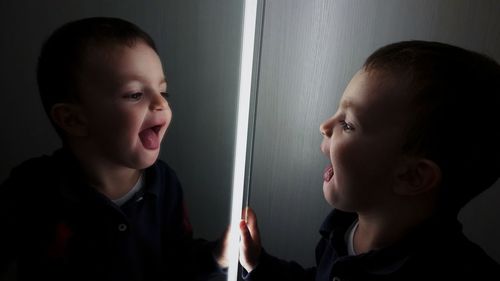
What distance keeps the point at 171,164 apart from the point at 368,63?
0.26 m

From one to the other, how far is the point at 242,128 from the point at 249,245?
0.57 feet

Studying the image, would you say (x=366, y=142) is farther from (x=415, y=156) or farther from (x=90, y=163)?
(x=90, y=163)

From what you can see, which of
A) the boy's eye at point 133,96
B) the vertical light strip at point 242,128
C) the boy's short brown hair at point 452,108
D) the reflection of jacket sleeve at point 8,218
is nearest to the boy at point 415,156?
the boy's short brown hair at point 452,108

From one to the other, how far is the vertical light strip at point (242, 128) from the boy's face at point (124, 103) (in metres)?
0.10

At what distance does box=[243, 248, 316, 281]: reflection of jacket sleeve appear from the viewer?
61cm

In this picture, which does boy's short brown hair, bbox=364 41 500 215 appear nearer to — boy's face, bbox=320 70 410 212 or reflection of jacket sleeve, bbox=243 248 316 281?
boy's face, bbox=320 70 410 212

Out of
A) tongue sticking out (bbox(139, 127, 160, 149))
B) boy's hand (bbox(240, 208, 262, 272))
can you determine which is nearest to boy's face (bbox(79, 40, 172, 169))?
tongue sticking out (bbox(139, 127, 160, 149))

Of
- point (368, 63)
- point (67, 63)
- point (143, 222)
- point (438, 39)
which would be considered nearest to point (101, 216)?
point (143, 222)

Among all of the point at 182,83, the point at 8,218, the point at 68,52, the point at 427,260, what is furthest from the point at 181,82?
the point at 427,260

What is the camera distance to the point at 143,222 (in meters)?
0.50

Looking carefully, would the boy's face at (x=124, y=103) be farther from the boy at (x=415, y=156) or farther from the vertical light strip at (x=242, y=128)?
the boy at (x=415, y=156)

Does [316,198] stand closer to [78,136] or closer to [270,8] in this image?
[270,8]

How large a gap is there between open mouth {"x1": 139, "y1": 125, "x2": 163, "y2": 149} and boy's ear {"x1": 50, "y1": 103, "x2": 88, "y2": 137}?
0.06 meters

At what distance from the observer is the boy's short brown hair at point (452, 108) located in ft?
1.39
